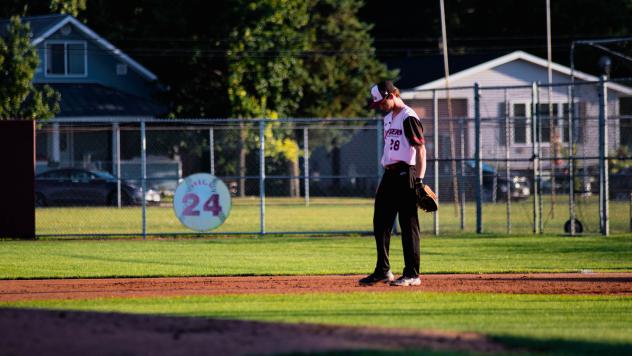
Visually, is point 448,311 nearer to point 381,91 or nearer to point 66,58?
point 381,91

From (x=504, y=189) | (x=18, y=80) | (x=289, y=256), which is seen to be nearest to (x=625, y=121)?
(x=504, y=189)

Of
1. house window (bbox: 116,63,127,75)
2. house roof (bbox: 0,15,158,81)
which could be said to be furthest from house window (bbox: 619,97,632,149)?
house window (bbox: 116,63,127,75)

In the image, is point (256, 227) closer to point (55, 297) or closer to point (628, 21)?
point (55, 297)

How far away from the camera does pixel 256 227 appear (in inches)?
1003

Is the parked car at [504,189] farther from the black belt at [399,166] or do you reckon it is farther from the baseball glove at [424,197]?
the black belt at [399,166]

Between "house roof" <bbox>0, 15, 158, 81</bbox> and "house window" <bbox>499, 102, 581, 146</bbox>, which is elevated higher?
"house roof" <bbox>0, 15, 158, 81</bbox>

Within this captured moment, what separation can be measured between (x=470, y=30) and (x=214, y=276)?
48153mm

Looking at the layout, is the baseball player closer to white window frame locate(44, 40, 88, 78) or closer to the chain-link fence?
the chain-link fence

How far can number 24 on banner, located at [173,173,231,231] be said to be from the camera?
21.6m

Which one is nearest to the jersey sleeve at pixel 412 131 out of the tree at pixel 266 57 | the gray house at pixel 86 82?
the gray house at pixel 86 82

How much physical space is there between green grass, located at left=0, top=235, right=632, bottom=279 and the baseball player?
2.61 meters

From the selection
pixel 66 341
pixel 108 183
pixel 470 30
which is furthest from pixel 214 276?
pixel 470 30

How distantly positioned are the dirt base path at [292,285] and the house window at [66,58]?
93.3ft

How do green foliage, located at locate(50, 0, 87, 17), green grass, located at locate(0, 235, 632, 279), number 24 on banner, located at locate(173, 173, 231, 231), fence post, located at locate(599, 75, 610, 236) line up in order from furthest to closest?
green foliage, located at locate(50, 0, 87, 17) → number 24 on banner, located at locate(173, 173, 231, 231) → fence post, located at locate(599, 75, 610, 236) → green grass, located at locate(0, 235, 632, 279)
